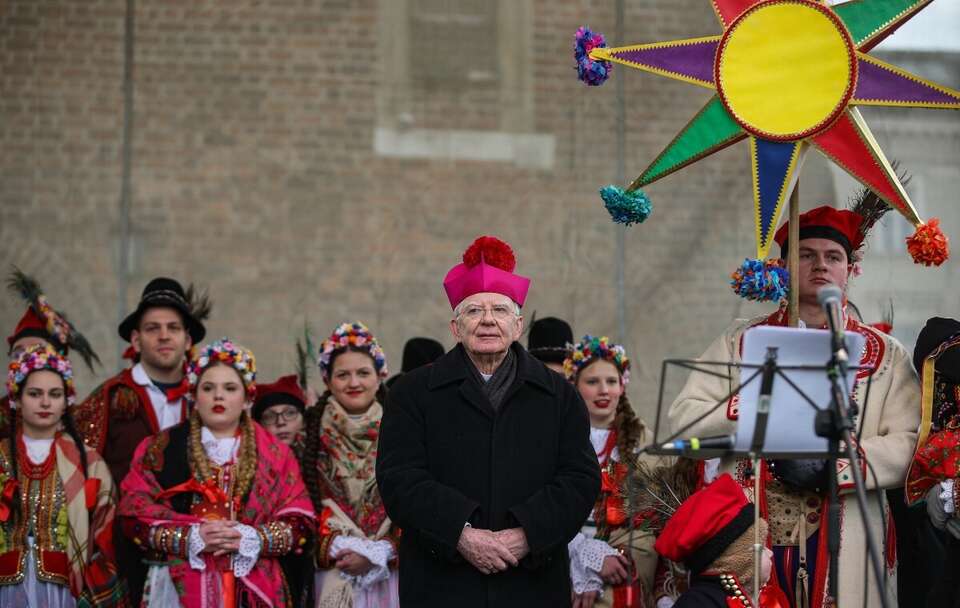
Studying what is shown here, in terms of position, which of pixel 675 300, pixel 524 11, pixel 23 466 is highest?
pixel 524 11

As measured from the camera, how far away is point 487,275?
4.97 meters

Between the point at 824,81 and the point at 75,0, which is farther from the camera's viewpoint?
the point at 75,0

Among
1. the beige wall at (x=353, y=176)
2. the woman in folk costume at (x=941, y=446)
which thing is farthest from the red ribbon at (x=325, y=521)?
the woman in folk costume at (x=941, y=446)

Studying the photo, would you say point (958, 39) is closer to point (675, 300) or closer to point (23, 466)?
point (675, 300)

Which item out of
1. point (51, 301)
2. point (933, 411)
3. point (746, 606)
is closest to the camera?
point (746, 606)

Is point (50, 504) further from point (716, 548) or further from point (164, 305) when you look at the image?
point (716, 548)

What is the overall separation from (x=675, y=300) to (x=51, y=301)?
148 inches

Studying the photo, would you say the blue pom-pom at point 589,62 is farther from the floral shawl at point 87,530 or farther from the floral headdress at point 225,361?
the floral shawl at point 87,530

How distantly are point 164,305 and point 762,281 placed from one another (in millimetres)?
3318

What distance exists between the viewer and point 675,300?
879 cm

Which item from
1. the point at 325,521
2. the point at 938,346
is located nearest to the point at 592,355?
the point at 325,521

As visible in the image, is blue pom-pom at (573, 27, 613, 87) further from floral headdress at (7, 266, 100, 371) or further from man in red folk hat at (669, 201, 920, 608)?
floral headdress at (7, 266, 100, 371)

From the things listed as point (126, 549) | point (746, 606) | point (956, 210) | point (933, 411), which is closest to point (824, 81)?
point (933, 411)

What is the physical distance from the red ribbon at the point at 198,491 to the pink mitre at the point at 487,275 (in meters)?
1.57
